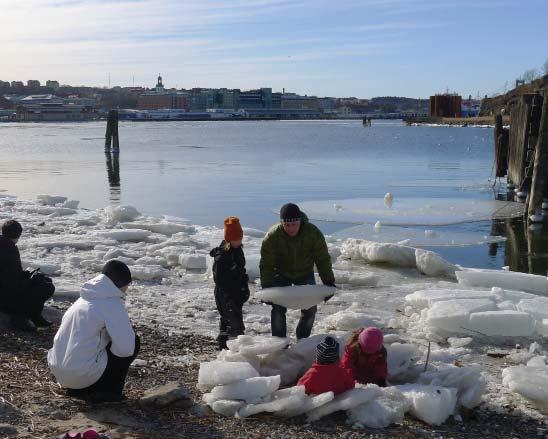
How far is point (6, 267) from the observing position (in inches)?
267

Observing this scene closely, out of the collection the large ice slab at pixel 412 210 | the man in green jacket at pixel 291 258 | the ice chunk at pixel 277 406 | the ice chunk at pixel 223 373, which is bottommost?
the large ice slab at pixel 412 210

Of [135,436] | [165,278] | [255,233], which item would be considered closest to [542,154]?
[255,233]

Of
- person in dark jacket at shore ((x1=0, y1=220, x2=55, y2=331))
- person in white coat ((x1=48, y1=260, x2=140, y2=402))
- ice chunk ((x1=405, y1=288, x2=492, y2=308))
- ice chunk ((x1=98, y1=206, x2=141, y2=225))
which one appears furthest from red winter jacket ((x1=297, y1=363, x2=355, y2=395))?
ice chunk ((x1=98, y1=206, x2=141, y2=225))

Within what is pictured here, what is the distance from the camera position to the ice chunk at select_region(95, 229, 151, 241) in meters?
13.4

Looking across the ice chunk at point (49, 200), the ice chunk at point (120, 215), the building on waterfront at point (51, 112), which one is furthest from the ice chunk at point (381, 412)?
the building on waterfront at point (51, 112)

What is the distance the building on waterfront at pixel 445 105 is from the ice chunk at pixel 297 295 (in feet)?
555

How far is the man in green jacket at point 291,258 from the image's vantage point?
6.42 metres

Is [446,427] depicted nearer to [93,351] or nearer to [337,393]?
[337,393]

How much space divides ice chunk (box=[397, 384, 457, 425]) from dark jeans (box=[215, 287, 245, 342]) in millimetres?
2007

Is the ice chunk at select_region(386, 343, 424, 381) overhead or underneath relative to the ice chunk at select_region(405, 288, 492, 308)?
overhead

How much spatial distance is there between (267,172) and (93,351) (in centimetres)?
2700

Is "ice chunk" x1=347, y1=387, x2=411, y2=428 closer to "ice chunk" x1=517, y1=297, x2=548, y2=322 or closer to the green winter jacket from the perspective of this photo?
the green winter jacket

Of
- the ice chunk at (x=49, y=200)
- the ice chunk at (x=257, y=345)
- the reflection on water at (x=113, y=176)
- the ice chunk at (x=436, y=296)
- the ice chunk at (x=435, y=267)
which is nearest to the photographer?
the ice chunk at (x=257, y=345)

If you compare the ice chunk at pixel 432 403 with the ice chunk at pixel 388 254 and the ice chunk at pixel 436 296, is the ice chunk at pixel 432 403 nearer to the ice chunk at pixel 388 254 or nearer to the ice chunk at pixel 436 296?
the ice chunk at pixel 436 296
